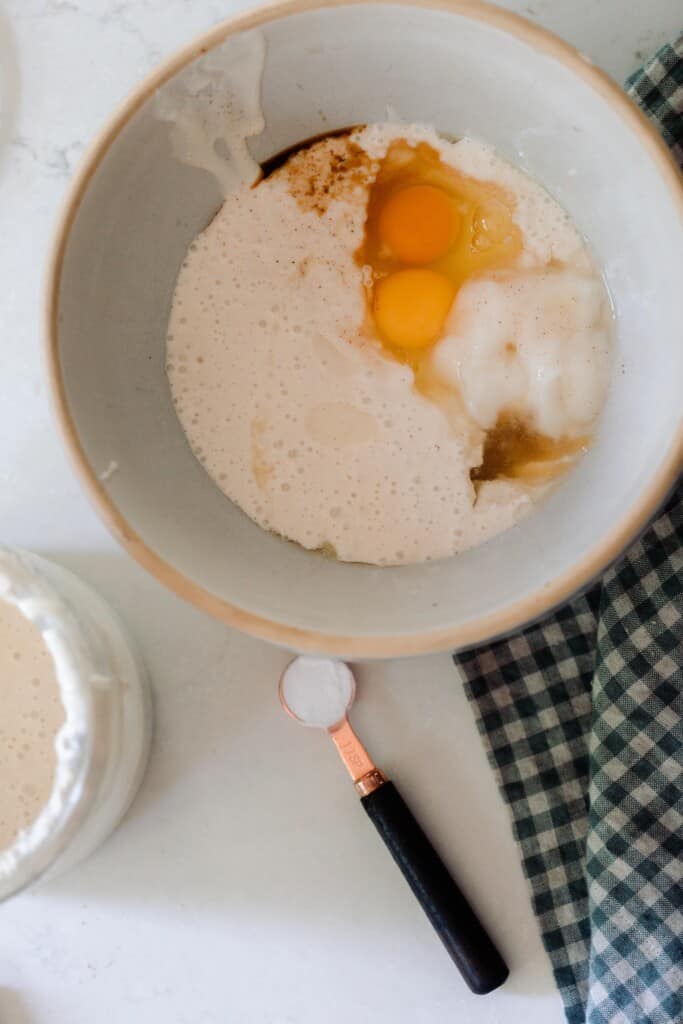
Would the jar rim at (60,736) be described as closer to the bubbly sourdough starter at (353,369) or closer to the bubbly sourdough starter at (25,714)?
the bubbly sourdough starter at (25,714)

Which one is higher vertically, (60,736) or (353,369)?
(353,369)

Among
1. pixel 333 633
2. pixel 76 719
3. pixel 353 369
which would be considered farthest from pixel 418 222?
pixel 76 719

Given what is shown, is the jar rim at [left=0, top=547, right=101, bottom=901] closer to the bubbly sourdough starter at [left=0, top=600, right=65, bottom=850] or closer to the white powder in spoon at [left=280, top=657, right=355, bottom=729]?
the bubbly sourdough starter at [left=0, top=600, right=65, bottom=850]

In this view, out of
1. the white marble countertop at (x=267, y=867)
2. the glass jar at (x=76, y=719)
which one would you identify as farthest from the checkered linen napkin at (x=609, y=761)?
the glass jar at (x=76, y=719)

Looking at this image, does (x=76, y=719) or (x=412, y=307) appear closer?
(x=76, y=719)

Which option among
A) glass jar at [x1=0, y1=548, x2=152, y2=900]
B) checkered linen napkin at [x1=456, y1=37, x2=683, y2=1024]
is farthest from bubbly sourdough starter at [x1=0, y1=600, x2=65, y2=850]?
checkered linen napkin at [x1=456, y1=37, x2=683, y2=1024]

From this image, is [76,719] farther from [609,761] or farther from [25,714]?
[609,761]
